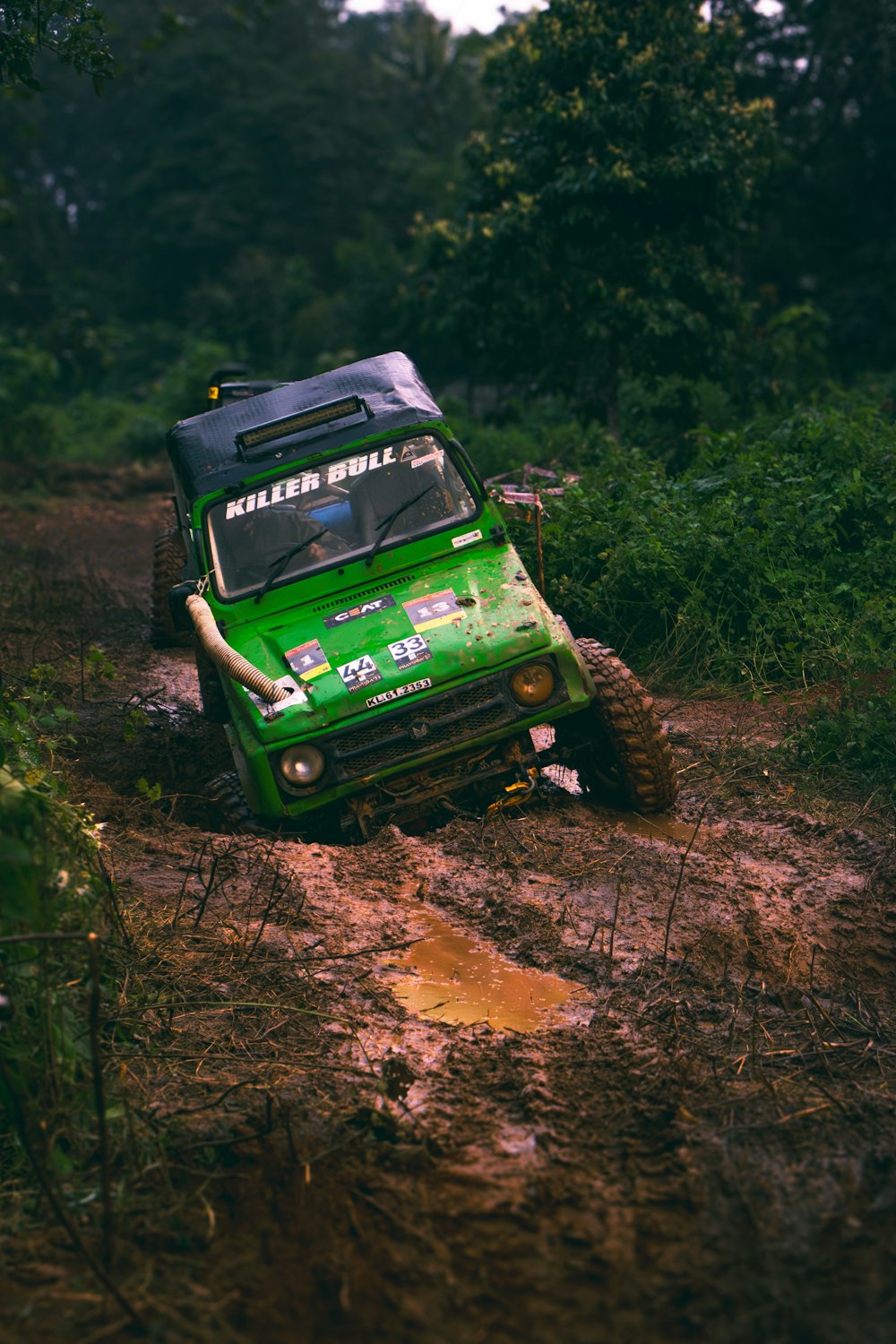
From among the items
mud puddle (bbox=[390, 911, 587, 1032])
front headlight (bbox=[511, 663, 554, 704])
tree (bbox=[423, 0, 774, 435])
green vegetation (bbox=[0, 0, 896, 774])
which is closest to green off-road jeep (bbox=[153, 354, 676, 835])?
front headlight (bbox=[511, 663, 554, 704])

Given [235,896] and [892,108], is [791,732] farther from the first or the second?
[892,108]

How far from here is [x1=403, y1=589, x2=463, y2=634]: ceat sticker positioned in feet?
18.1

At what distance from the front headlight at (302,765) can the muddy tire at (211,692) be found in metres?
2.10

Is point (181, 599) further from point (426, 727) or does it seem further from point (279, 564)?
point (426, 727)

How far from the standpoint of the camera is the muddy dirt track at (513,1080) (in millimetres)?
2623

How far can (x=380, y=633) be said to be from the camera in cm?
552

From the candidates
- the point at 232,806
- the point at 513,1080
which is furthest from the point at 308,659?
the point at 513,1080

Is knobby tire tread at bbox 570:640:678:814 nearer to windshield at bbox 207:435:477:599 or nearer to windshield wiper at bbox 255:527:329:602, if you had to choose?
windshield at bbox 207:435:477:599

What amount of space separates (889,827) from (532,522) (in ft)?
12.8

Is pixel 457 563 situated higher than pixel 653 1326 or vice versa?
pixel 457 563

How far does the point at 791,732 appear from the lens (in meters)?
6.29

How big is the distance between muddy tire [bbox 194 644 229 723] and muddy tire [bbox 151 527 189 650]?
8.21 feet

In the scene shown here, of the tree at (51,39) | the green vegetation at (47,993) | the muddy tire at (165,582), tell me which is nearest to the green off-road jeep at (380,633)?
the green vegetation at (47,993)

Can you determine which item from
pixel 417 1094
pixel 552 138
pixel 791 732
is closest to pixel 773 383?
pixel 552 138
